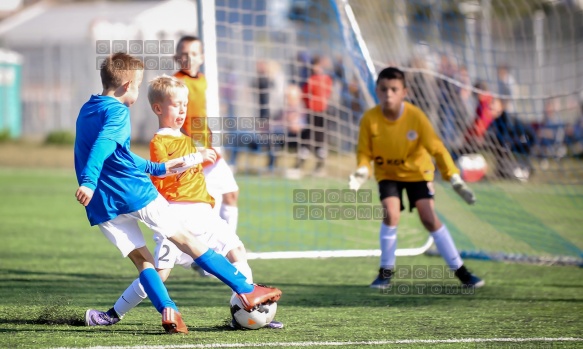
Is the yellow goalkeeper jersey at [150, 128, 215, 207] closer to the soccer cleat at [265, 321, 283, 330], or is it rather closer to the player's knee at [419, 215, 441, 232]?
the soccer cleat at [265, 321, 283, 330]

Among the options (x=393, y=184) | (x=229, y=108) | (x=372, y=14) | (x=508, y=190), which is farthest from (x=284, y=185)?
(x=393, y=184)

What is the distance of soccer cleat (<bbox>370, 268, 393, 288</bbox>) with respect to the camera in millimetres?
6590

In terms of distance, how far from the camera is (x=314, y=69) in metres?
9.88

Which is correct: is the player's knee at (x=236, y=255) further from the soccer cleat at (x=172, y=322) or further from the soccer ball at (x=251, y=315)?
the soccer cleat at (x=172, y=322)

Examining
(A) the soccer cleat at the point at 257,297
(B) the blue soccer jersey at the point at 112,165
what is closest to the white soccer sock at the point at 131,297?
(B) the blue soccer jersey at the point at 112,165

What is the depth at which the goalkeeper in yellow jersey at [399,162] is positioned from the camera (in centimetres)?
666

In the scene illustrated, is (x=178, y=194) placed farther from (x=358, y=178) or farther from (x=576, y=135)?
(x=576, y=135)

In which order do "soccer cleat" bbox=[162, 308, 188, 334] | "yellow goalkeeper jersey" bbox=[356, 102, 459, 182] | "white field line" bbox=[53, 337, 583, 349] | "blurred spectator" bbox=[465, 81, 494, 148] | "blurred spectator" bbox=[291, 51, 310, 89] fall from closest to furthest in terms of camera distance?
1. "white field line" bbox=[53, 337, 583, 349]
2. "soccer cleat" bbox=[162, 308, 188, 334]
3. "yellow goalkeeper jersey" bbox=[356, 102, 459, 182]
4. "blurred spectator" bbox=[465, 81, 494, 148]
5. "blurred spectator" bbox=[291, 51, 310, 89]

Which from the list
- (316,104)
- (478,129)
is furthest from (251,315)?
(316,104)

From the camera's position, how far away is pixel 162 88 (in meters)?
4.96

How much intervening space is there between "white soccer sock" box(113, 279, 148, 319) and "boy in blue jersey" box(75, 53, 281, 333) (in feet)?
0.41

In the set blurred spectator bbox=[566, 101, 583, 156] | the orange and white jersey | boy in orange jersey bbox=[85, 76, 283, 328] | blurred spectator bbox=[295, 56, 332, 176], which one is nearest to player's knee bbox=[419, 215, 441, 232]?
the orange and white jersey

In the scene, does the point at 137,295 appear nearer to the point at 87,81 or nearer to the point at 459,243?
the point at 459,243

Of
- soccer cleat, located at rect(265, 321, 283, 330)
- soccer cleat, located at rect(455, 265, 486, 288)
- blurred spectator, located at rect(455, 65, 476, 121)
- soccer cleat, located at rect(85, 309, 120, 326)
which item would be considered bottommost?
soccer cleat, located at rect(455, 265, 486, 288)
